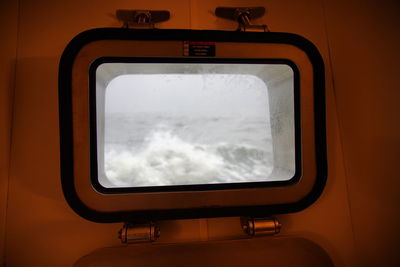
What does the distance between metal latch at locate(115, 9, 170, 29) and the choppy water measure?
38 cm

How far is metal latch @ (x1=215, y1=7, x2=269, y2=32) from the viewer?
29.6 inches

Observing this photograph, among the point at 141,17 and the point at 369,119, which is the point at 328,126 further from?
the point at 141,17

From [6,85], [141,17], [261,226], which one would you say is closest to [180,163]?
[261,226]

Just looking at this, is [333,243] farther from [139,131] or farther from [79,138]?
[79,138]

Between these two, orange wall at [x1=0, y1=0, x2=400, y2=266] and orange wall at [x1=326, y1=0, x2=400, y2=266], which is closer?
orange wall at [x1=0, y1=0, x2=400, y2=266]

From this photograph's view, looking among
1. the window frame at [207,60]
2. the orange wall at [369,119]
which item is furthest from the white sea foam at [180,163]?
the orange wall at [369,119]

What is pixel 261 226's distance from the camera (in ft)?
2.33

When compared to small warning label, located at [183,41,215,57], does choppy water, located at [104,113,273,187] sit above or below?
below

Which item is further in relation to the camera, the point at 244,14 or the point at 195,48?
the point at 244,14

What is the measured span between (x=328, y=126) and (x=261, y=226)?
1.80 feet

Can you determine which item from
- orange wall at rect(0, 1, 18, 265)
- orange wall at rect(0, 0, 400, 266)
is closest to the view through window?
orange wall at rect(0, 0, 400, 266)

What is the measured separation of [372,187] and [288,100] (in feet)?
1.91

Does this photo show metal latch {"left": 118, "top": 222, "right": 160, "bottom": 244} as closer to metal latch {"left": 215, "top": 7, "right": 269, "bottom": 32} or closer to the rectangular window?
the rectangular window

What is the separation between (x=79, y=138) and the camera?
625 millimetres
